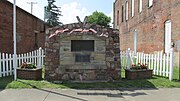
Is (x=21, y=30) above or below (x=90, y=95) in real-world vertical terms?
above

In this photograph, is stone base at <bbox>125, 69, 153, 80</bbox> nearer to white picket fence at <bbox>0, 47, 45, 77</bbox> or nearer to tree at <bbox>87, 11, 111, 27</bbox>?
white picket fence at <bbox>0, 47, 45, 77</bbox>

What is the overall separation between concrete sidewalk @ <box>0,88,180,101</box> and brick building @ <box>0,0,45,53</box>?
6.53 metres

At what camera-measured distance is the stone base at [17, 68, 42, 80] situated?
33.5ft

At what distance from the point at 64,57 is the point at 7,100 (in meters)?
3.58

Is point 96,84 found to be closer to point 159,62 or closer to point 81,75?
point 81,75

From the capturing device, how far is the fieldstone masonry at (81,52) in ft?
32.8

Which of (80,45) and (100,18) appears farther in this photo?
(100,18)

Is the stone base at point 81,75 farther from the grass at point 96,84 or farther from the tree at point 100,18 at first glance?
the tree at point 100,18

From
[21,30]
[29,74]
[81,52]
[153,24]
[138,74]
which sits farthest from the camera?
[153,24]

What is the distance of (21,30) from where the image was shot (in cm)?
1709

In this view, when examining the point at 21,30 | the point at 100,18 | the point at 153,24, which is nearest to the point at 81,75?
the point at 21,30

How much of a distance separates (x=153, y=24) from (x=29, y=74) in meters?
12.2

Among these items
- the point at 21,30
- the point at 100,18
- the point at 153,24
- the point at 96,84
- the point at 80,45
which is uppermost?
the point at 100,18

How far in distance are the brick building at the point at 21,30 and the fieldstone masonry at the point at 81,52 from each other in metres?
4.85
